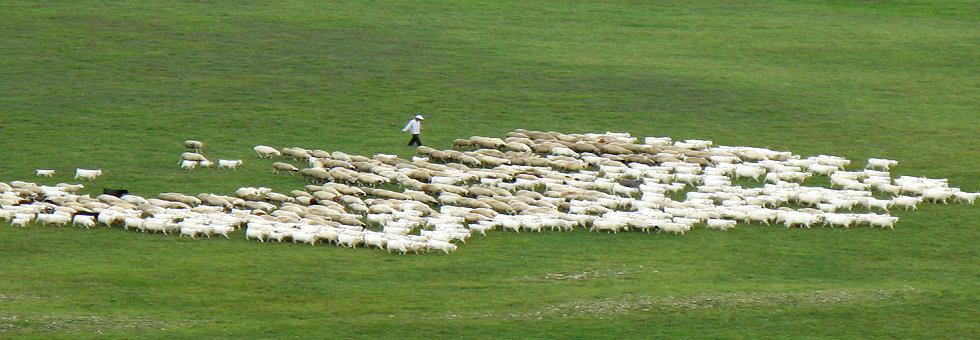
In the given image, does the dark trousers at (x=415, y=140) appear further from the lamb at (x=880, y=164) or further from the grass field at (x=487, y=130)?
the lamb at (x=880, y=164)

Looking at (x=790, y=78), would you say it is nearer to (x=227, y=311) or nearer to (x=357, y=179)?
(x=357, y=179)

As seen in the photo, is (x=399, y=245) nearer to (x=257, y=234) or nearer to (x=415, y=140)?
(x=257, y=234)

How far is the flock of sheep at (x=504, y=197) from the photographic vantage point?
36906mm

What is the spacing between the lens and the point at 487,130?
51.2m

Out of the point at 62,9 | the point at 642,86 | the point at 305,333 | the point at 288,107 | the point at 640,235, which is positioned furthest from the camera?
the point at 62,9

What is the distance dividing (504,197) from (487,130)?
1177cm

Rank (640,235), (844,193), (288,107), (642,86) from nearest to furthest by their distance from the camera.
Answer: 1. (640,235)
2. (844,193)
3. (288,107)
4. (642,86)

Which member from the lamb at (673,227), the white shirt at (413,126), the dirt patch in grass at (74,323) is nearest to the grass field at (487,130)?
the dirt patch in grass at (74,323)

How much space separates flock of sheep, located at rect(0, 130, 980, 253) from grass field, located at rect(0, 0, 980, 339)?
2.25ft

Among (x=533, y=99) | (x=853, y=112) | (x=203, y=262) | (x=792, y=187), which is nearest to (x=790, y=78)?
(x=853, y=112)

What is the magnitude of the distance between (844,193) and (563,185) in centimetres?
787

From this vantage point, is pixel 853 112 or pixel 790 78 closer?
pixel 853 112

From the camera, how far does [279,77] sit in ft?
193

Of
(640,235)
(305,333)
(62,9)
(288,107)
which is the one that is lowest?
(305,333)
